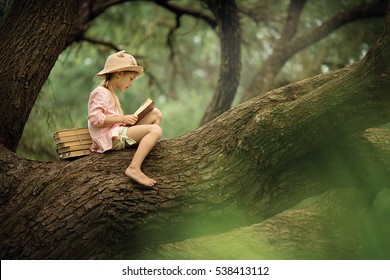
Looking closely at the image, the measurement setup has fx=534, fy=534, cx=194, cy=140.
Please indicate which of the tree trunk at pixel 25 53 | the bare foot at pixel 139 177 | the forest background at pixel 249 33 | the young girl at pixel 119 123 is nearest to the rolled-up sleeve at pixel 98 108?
the young girl at pixel 119 123

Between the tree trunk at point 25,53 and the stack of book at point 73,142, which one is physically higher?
the tree trunk at point 25,53

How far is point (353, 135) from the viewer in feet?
11.9

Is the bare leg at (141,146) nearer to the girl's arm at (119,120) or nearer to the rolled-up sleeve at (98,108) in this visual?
the girl's arm at (119,120)

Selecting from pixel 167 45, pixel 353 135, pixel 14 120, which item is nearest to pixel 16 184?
pixel 14 120

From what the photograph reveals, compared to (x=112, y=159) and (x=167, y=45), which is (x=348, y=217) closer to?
(x=112, y=159)

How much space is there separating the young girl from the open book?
1.2 inches

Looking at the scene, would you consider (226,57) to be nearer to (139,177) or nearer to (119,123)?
(119,123)

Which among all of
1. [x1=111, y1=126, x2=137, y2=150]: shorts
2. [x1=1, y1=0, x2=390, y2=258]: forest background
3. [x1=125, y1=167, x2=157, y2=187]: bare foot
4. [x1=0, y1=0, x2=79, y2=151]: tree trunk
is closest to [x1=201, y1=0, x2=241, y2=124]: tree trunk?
[x1=1, y1=0, x2=390, y2=258]: forest background

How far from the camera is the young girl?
11.1ft

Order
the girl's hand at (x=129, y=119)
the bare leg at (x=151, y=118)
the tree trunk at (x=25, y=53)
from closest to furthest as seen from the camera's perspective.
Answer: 1. the girl's hand at (x=129, y=119)
2. the bare leg at (x=151, y=118)
3. the tree trunk at (x=25, y=53)

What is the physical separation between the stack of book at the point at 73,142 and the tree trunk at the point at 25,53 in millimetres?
493

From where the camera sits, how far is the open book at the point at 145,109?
352cm

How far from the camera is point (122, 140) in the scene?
351 centimetres

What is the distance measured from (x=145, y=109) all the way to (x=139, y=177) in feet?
1.58
